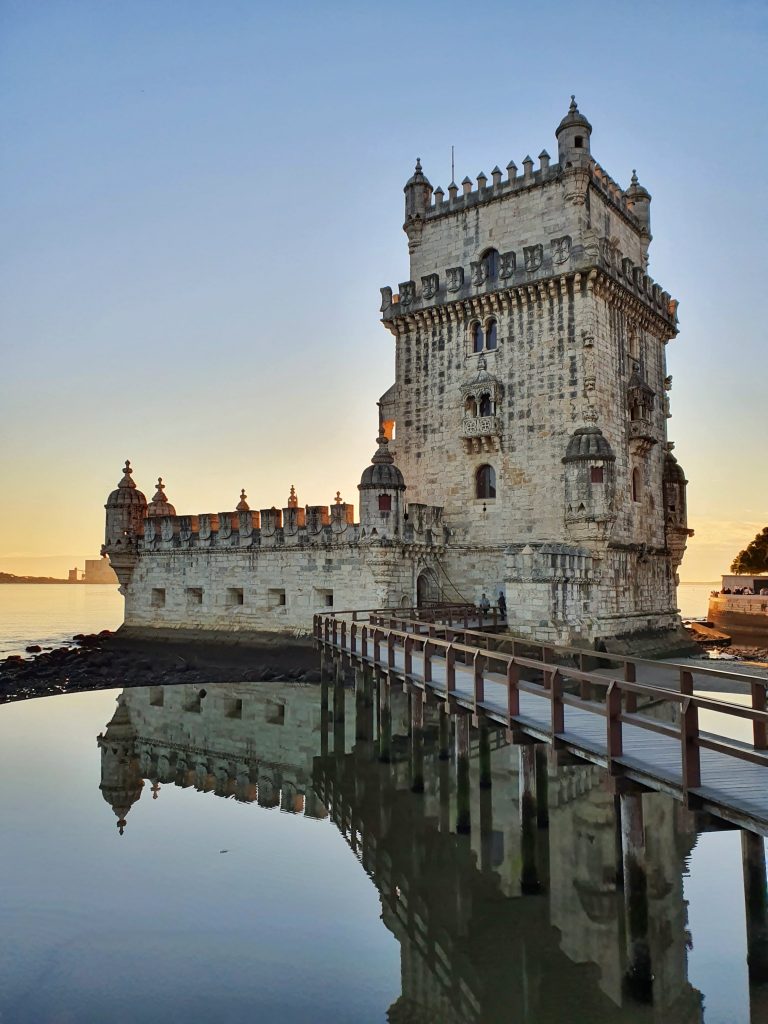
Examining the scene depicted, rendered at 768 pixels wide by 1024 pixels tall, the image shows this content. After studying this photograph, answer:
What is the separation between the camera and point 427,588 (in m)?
27.1

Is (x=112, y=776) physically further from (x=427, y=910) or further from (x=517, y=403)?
(x=517, y=403)

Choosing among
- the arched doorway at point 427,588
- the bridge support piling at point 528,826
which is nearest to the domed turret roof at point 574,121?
the arched doorway at point 427,588

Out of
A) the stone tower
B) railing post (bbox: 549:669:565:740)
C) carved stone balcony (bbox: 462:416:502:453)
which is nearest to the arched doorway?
the stone tower

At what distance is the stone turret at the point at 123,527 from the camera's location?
33250mm

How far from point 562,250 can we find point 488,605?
470 inches

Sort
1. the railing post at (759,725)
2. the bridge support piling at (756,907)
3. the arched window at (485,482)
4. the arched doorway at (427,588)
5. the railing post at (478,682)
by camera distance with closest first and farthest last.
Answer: the bridge support piling at (756,907), the railing post at (759,725), the railing post at (478,682), the arched doorway at (427,588), the arched window at (485,482)

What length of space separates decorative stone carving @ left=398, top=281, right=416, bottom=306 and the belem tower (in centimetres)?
7

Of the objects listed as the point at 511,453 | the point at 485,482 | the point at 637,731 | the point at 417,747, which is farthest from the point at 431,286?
the point at 637,731

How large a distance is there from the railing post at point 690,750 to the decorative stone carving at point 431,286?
23.8m

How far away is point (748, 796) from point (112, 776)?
12.3 m

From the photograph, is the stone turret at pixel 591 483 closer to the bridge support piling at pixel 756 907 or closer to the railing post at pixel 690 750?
the bridge support piling at pixel 756 907

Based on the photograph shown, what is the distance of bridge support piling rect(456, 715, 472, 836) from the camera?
1165cm

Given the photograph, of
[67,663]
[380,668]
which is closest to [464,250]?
[380,668]

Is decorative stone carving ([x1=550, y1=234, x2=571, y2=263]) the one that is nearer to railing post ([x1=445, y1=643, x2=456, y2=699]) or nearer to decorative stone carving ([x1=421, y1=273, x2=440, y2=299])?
decorative stone carving ([x1=421, y1=273, x2=440, y2=299])
